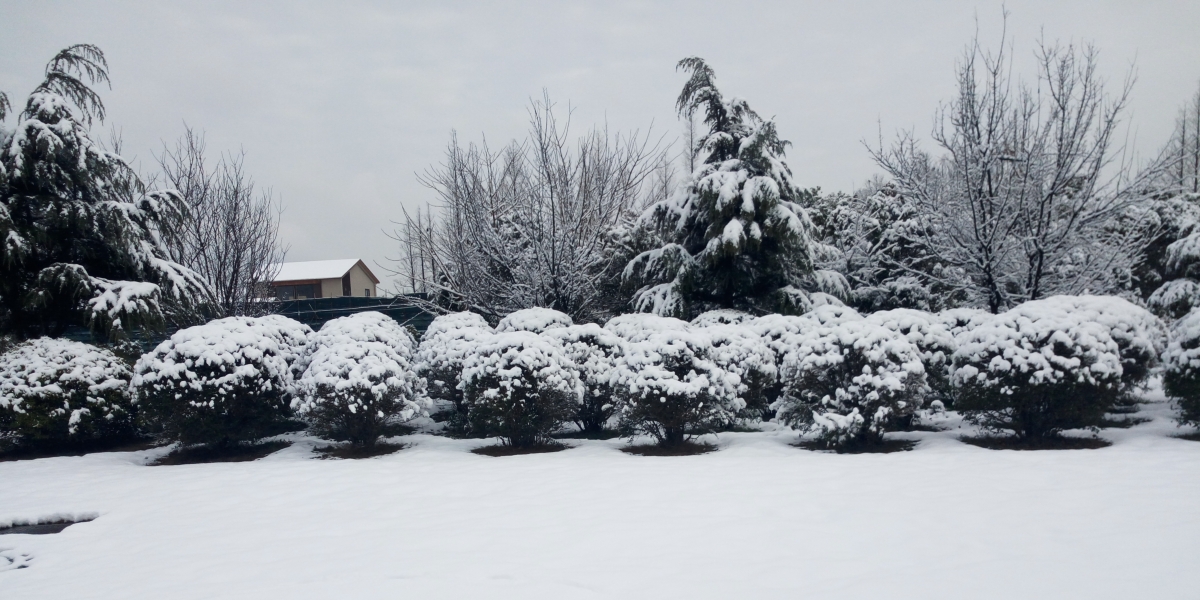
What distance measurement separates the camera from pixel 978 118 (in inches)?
414

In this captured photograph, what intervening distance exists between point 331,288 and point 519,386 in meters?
36.2

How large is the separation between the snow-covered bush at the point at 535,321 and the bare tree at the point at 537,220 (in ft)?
6.78

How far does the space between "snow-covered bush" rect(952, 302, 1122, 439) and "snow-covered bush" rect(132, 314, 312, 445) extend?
8505 millimetres

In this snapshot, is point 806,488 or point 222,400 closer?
point 806,488

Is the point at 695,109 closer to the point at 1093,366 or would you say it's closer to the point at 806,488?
the point at 1093,366

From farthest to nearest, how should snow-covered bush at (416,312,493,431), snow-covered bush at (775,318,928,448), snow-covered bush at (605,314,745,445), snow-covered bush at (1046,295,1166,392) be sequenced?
snow-covered bush at (416,312,493,431)
snow-covered bush at (605,314,745,445)
snow-covered bush at (1046,295,1166,392)
snow-covered bush at (775,318,928,448)

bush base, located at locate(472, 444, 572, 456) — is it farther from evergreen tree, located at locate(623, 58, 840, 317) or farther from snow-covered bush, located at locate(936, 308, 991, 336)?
snow-covered bush, located at locate(936, 308, 991, 336)

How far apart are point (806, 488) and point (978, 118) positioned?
7.39m

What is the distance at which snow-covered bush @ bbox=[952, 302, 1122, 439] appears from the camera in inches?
295

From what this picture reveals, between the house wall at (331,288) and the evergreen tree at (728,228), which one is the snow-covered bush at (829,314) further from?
the house wall at (331,288)

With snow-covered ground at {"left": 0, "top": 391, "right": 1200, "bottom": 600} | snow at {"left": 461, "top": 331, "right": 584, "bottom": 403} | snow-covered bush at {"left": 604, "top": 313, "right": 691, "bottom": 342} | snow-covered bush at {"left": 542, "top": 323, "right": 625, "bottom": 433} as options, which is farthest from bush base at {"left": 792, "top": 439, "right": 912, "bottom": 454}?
snow at {"left": 461, "top": 331, "right": 584, "bottom": 403}

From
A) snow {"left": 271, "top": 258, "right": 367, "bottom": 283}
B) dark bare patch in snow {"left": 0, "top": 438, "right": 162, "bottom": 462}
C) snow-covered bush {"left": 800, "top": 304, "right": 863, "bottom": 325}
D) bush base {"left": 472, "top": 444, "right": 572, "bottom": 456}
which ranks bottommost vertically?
bush base {"left": 472, "top": 444, "right": 572, "bottom": 456}

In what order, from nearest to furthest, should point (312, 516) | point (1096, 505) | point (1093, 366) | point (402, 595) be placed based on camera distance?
point (402, 595)
point (1096, 505)
point (312, 516)
point (1093, 366)

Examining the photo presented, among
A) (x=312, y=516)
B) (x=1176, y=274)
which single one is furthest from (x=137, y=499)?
(x=1176, y=274)
